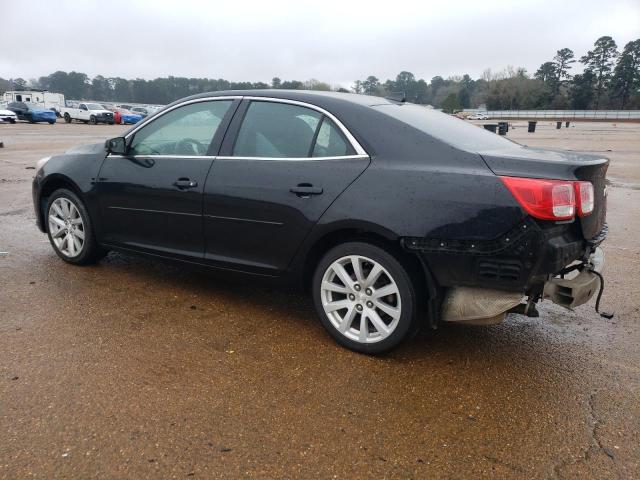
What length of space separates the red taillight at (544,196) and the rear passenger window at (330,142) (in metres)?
1.03

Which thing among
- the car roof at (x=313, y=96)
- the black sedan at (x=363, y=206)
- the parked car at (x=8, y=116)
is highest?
the parked car at (x=8, y=116)

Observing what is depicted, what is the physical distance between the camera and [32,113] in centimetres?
3750

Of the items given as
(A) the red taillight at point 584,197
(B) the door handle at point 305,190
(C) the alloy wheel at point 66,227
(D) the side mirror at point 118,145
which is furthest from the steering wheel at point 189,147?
(A) the red taillight at point 584,197

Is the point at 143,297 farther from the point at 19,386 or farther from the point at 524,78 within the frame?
the point at 524,78

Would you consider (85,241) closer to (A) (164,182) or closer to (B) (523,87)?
(A) (164,182)

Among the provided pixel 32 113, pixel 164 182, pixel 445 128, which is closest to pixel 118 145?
pixel 164 182

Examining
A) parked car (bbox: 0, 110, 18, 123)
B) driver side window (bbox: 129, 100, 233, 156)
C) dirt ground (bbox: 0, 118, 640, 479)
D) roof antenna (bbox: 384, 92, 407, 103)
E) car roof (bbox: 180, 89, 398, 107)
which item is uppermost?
parked car (bbox: 0, 110, 18, 123)

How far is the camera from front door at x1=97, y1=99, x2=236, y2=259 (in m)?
4.05

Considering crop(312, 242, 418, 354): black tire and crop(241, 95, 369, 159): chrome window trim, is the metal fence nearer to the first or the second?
crop(241, 95, 369, 159): chrome window trim

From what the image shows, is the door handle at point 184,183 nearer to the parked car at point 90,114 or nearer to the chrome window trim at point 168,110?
the chrome window trim at point 168,110

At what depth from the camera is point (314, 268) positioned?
368cm

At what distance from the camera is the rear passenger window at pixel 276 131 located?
12.0 feet

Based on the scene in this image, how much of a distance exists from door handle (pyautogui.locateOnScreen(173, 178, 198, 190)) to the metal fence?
95.4 metres

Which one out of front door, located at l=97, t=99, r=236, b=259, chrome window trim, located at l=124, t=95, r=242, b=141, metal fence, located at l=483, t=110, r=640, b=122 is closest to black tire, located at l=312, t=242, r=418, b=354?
front door, located at l=97, t=99, r=236, b=259
